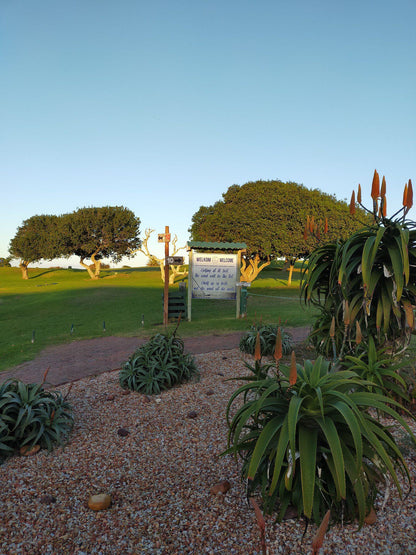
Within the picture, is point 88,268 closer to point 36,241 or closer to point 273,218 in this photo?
point 36,241

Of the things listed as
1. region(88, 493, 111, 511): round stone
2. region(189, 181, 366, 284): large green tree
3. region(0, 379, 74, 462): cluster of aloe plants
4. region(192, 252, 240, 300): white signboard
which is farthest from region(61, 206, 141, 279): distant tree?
region(88, 493, 111, 511): round stone

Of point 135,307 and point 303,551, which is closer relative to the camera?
point 303,551

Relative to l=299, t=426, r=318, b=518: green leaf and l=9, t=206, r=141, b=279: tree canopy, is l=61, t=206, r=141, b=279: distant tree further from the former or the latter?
l=299, t=426, r=318, b=518: green leaf

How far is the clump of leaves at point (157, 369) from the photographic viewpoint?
16.5 ft

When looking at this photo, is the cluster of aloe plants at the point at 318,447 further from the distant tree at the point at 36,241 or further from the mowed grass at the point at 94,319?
the distant tree at the point at 36,241

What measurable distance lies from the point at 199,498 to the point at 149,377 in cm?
245

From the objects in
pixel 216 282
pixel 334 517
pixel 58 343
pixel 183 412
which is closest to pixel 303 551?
pixel 334 517

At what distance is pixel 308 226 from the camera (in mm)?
4266

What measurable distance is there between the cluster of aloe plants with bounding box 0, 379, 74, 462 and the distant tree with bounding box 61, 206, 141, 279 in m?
36.7

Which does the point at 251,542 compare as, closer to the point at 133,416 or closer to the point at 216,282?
the point at 133,416

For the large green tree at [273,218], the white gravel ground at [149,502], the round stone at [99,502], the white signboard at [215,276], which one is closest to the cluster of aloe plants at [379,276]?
the white gravel ground at [149,502]

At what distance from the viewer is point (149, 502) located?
2732mm

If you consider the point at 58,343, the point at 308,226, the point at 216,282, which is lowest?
the point at 58,343

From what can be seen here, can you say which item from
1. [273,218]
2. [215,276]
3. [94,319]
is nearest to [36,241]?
[273,218]
